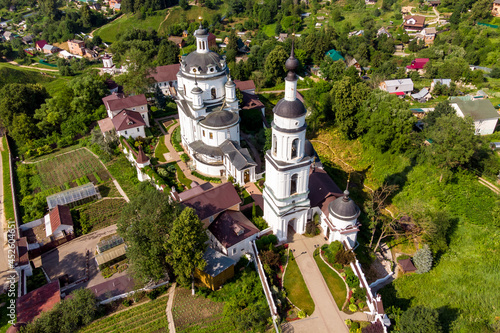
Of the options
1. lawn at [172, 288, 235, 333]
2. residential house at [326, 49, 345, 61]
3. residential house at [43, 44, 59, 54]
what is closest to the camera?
lawn at [172, 288, 235, 333]

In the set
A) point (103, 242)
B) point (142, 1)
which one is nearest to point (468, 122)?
point (103, 242)

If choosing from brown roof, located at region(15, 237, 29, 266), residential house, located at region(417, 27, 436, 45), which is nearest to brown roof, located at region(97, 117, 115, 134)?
brown roof, located at region(15, 237, 29, 266)

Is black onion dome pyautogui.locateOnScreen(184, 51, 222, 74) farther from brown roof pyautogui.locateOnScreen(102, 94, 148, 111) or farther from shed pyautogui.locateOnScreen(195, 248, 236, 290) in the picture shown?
shed pyautogui.locateOnScreen(195, 248, 236, 290)

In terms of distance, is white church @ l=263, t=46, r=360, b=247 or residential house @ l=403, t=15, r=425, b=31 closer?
white church @ l=263, t=46, r=360, b=247

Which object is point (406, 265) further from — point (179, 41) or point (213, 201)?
point (179, 41)

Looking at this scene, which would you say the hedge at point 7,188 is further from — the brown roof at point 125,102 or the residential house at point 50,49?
the residential house at point 50,49

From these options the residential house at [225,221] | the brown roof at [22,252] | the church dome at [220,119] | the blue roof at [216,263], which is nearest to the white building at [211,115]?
the church dome at [220,119]

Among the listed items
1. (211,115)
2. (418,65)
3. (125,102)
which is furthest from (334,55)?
(125,102)
